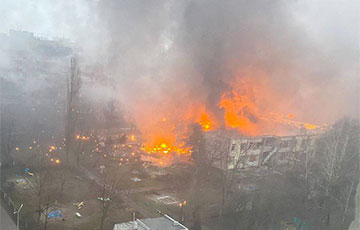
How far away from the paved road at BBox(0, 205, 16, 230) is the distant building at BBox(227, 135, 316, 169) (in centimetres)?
1225

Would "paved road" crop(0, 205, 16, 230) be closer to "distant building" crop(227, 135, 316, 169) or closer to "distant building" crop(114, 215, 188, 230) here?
"distant building" crop(114, 215, 188, 230)

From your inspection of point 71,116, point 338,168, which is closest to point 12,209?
point 71,116

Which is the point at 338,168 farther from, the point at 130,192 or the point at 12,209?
the point at 12,209

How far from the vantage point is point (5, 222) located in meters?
11.7

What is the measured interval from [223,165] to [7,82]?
624 inches

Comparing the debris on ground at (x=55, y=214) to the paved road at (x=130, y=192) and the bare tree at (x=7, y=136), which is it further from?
the bare tree at (x=7, y=136)

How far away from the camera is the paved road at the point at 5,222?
11422 mm

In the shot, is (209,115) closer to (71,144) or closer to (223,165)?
(223,165)

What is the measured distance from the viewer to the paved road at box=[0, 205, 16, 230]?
11.4 meters

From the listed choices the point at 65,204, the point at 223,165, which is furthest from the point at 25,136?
the point at 223,165

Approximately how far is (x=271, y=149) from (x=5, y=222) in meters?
15.9

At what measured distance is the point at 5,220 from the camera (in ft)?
39.0

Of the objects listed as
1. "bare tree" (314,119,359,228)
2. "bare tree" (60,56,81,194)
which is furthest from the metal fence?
"bare tree" (314,119,359,228)

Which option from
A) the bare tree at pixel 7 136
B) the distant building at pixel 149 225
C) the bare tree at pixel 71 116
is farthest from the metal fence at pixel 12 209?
the distant building at pixel 149 225
